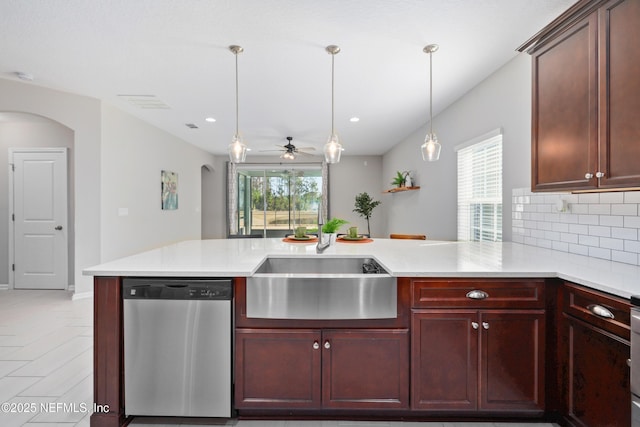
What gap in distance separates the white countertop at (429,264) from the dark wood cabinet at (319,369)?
0.37m

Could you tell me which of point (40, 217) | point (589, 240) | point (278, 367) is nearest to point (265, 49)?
point (278, 367)

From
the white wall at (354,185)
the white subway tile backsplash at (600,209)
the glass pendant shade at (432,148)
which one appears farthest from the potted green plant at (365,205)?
the white subway tile backsplash at (600,209)

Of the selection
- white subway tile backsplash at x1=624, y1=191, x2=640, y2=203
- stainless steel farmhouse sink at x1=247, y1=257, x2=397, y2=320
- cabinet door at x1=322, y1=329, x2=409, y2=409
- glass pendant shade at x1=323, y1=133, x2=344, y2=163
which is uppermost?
glass pendant shade at x1=323, y1=133, x2=344, y2=163

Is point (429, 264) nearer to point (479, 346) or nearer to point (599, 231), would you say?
point (479, 346)

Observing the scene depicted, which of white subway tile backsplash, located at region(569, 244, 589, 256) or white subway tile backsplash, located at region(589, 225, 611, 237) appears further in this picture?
white subway tile backsplash, located at region(569, 244, 589, 256)

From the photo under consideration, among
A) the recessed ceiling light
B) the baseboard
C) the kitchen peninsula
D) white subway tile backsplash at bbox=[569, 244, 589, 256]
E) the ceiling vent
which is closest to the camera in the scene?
the kitchen peninsula

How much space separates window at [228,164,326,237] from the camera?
834 centimetres

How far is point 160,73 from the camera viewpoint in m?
3.18

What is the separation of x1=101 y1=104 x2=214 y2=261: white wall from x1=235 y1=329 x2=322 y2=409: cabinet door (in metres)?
3.42

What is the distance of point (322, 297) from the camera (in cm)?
166

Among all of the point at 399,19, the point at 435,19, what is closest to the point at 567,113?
the point at 435,19

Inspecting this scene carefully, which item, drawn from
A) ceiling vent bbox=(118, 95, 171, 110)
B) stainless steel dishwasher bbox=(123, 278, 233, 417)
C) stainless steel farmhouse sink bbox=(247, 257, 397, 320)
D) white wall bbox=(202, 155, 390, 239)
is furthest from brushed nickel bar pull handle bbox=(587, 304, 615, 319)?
white wall bbox=(202, 155, 390, 239)

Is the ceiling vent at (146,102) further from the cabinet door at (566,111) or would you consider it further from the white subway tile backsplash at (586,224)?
the white subway tile backsplash at (586,224)

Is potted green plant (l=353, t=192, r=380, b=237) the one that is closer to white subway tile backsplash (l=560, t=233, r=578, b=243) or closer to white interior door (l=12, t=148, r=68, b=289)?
white subway tile backsplash (l=560, t=233, r=578, b=243)
